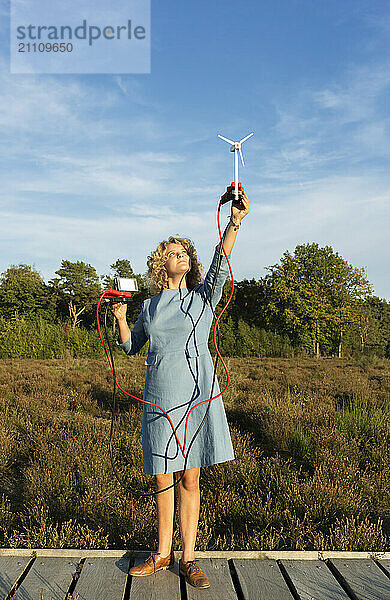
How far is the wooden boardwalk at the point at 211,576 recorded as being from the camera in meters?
2.39

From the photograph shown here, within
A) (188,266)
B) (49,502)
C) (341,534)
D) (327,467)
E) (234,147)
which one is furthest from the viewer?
(327,467)

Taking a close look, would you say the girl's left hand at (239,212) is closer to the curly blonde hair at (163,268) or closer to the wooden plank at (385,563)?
the curly blonde hair at (163,268)

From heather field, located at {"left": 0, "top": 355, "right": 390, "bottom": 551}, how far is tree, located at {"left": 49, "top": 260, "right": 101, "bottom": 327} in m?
20.9

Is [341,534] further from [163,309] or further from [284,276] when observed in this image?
[284,276]

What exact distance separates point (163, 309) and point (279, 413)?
3186 mm

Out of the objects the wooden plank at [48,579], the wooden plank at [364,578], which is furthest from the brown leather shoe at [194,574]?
the wooden plank at [364,578]

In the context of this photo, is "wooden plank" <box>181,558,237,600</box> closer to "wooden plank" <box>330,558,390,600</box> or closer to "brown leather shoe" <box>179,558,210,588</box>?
"brown leather shoe" <box>179,558,210,588</box>

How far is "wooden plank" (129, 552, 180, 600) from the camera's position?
2.38 meters

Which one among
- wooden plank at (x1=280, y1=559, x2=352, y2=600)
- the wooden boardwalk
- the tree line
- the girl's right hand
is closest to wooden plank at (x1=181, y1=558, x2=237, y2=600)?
the wooden boardwalk

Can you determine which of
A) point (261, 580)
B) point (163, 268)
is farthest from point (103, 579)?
point (163, 268)

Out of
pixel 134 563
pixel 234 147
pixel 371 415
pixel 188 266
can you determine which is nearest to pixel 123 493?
pixel 134 563

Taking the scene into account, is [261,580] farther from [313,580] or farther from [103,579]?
[103,579]

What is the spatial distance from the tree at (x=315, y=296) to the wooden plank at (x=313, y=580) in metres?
22.3

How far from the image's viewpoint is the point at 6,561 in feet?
8.66
